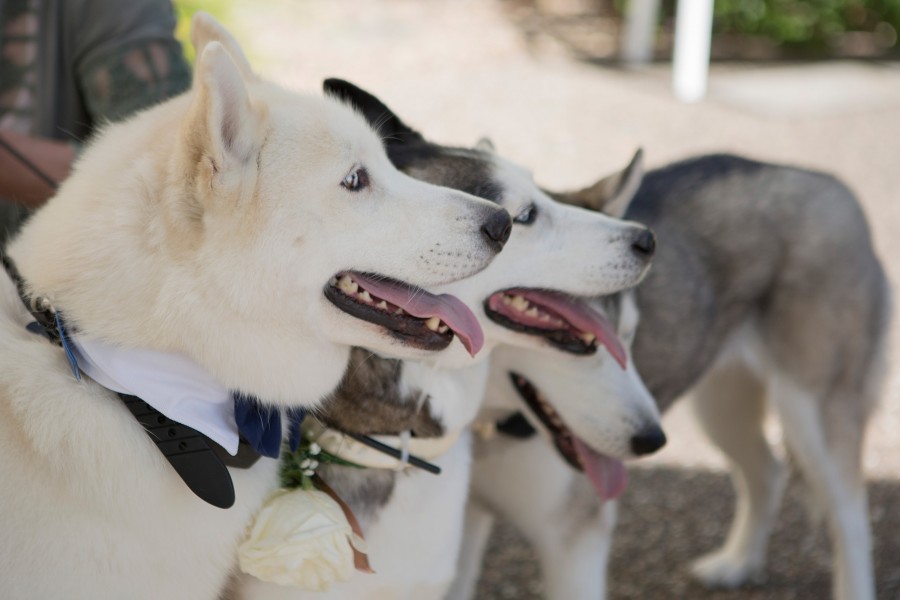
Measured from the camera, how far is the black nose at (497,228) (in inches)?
81.4

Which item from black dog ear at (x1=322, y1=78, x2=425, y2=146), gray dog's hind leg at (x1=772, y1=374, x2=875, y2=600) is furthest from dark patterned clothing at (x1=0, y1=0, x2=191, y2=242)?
gray dog's hind leg at (x1=772, y1=374, x2=875, y2=600)

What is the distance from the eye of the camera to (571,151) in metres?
8.28

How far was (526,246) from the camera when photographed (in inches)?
98.5

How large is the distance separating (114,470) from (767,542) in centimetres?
287

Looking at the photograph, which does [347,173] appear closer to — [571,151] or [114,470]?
[114,470]

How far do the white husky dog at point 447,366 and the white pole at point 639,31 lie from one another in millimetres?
8287

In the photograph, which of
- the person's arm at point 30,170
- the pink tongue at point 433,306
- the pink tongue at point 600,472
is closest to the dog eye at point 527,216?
the pink tongue at point 433,306

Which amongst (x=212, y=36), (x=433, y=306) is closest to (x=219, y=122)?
(x=212, y=36)

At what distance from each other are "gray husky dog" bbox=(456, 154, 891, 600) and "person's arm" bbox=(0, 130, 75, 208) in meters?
1.58

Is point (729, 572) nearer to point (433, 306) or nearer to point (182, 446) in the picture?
point (433, 306)

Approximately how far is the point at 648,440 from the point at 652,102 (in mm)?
7020

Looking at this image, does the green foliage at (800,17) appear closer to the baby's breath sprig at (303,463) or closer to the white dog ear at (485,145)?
the white dog ear at (485,145)

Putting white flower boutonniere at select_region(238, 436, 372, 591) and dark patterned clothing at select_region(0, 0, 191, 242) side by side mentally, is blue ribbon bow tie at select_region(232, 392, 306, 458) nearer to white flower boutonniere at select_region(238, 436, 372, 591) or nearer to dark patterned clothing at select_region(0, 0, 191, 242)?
white flower boutonniere at select_region(238, 436, 372, 591)

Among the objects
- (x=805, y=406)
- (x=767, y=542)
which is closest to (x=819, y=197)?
(x=805, y=406)
